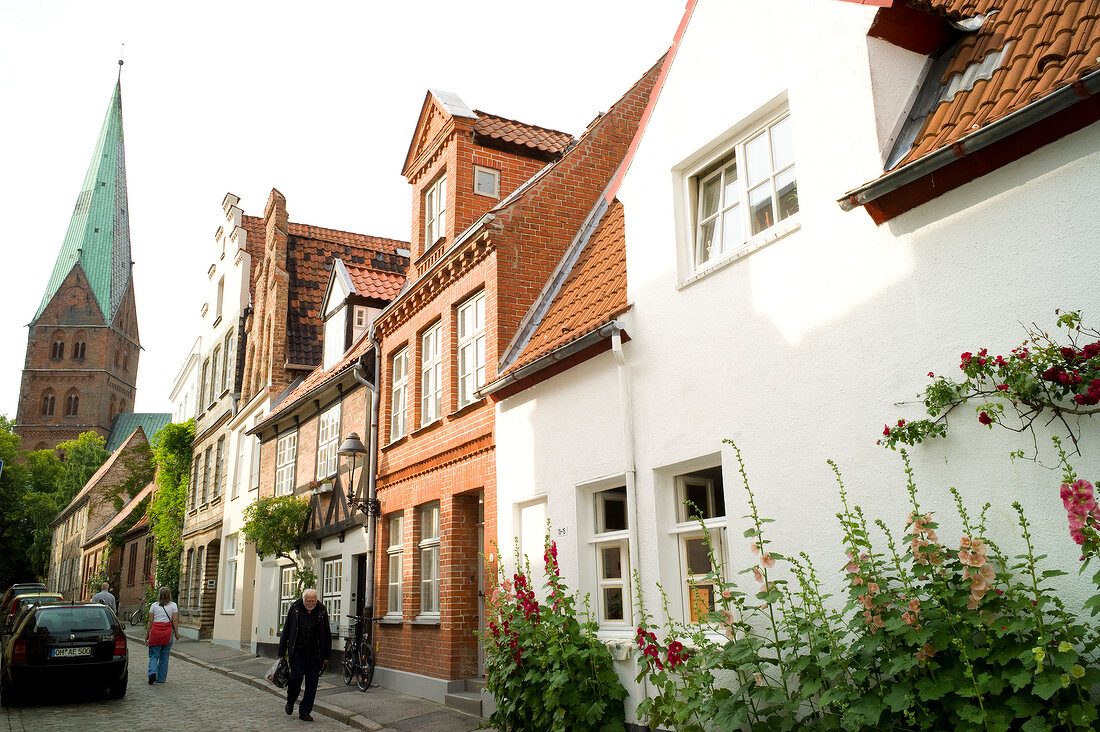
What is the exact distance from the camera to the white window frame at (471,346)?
1215 cm

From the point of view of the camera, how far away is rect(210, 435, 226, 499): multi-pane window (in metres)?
26.5

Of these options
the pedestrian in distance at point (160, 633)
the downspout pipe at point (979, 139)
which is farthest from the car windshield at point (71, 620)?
the downspout pipe at point (979, 139)

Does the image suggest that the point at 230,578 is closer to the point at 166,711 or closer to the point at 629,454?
the point at 166,711

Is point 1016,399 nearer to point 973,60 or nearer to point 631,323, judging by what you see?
point 973,60

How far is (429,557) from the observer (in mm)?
13133

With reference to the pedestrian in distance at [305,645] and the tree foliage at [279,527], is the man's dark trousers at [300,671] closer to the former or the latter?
the pedestrian in distance at [305,645]

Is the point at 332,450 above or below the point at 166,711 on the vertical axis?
above

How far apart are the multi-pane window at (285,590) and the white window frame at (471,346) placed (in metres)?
9.03

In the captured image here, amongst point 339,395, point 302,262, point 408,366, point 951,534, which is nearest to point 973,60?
point 951,534

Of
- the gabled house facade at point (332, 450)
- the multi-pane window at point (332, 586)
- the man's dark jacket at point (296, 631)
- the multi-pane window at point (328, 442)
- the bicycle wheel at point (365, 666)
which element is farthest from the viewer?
the multi-pane window at point (328, 442)

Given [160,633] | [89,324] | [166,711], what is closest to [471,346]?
[166,711]

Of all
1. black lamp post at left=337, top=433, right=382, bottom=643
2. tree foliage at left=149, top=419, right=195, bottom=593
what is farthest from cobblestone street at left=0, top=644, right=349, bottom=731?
tree foliage at left=149, top=419, right=195, bottom=593

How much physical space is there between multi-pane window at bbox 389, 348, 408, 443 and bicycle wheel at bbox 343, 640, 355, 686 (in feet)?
11.7

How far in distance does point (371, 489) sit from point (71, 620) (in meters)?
4.93
